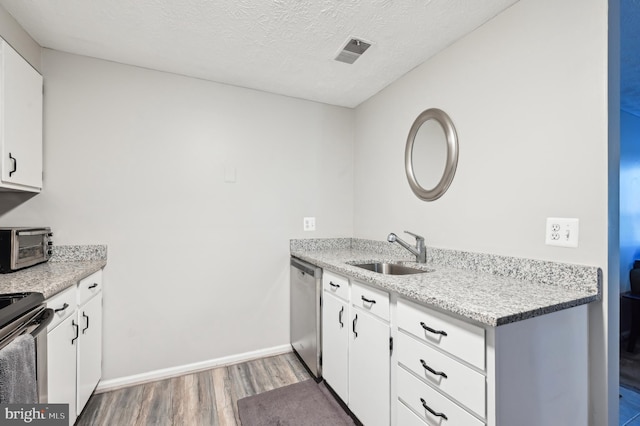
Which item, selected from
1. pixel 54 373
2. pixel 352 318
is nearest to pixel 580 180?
pixel 352 318

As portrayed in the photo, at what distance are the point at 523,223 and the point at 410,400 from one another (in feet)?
3.26

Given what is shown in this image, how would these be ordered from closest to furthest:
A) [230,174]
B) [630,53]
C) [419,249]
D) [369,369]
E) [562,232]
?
[562,232] → [369,369] → [630,53] → [419,249] → [230,174]

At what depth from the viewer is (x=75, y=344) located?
5.04ft

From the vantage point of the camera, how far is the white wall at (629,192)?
2680 mm

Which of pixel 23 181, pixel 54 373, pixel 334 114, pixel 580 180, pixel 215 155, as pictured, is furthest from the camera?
pixel 334 114

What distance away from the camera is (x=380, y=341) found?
4.69 ft

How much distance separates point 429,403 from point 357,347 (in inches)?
21.9

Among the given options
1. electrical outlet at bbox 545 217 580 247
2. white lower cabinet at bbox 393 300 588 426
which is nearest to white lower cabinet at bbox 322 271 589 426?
white lower cabinet at bbox 393 300 588 426

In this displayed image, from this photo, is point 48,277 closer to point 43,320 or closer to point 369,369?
point 43,320

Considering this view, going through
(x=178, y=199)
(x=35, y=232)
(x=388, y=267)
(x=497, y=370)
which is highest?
(x=178, y=199)

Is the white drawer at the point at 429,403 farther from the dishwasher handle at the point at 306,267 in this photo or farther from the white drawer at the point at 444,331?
the dishwasher handle at the point at 306,267

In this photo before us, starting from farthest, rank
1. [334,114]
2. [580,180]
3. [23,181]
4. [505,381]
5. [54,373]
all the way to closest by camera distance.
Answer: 1. [334,114]
2. [23,181]
3. [54,373]
4. [580,180]
5. [505,381]

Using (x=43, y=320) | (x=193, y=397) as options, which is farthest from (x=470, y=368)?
(x=193, y=397)

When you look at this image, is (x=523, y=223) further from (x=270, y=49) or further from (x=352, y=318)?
(x=270, y=49)
